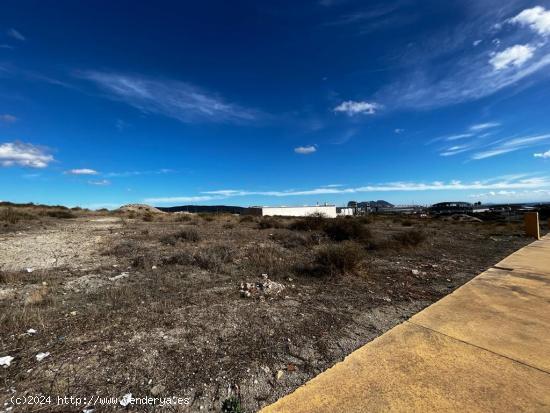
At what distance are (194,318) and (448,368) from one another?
308 cm

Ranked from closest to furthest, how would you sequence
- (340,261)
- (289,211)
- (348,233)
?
(340,261), (348,233), (289,211)

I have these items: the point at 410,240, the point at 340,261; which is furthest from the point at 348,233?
the point at 340,261

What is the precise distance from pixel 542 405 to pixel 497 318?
2.02m

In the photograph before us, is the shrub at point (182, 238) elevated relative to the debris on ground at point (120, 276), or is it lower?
elevated

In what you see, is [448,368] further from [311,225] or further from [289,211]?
[289,211]

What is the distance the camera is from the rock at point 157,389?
2.66 m

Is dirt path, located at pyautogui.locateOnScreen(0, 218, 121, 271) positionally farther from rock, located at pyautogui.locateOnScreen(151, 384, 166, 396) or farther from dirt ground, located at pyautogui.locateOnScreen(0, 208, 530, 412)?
rock, located at pyautogui.locateOnScreen(151, 384, 166, 396)

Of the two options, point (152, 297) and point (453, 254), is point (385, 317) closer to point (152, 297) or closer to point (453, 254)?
point (152, 297)

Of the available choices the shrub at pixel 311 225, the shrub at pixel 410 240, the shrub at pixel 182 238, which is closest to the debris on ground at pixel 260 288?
the shrub at pixel 182 238

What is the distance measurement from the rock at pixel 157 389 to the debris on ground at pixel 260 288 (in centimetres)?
253

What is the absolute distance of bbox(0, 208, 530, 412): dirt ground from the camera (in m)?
2.81

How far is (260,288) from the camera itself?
5.64 m

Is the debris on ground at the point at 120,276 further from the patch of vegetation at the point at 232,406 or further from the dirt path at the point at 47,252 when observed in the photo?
the patch of vegetation at the point at 232,406

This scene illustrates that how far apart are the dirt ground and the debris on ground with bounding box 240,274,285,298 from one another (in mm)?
33
